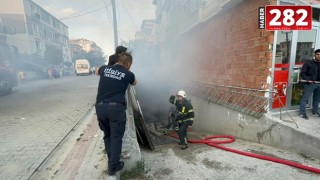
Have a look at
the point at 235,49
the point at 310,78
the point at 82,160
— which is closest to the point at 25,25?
the point at 235,49

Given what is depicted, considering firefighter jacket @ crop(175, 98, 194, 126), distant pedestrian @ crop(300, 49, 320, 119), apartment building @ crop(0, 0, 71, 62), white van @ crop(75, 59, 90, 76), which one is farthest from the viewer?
white van @ crop(75, 59, 90, 76)

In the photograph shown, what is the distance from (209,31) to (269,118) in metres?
4.13

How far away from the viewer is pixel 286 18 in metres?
3.88

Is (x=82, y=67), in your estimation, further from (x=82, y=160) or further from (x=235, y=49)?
(x=82, y=160)

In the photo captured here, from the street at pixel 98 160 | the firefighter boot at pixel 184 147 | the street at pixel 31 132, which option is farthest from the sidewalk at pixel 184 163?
the street at pixel 31 132

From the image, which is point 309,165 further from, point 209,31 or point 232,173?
point 209,31

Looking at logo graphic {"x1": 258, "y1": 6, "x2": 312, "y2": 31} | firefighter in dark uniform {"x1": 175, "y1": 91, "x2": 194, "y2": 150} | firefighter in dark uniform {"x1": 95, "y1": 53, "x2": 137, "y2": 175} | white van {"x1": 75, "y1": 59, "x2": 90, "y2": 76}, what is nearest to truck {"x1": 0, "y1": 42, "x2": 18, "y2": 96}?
firefighter in dark uniform {"x1": 175, "y1": 91, "x2": 194, "y2": 150}

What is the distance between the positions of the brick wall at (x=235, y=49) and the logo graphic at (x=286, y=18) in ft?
1.36

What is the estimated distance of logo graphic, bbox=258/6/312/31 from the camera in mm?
3861

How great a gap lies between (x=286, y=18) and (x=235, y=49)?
1.73 meters

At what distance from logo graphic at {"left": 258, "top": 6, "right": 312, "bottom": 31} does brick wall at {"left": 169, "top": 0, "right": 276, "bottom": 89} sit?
0.41 m

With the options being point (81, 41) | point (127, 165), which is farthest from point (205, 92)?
point (81, 41)

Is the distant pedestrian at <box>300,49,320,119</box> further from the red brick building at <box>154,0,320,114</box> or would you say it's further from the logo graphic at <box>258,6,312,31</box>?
the logo graphic at <box>258,6,312,31</box>

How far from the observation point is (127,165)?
3.09 metres
